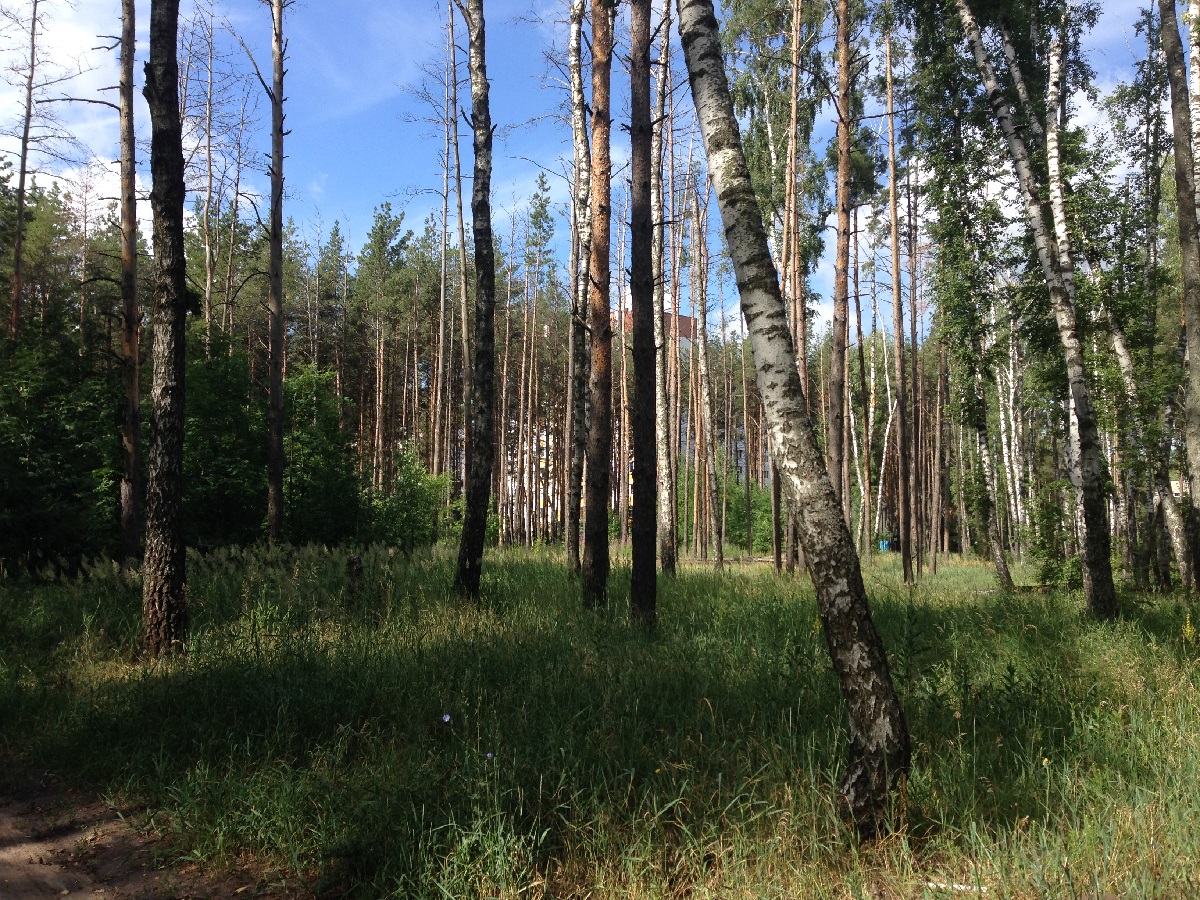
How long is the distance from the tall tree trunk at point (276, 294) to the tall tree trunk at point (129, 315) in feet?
7.04

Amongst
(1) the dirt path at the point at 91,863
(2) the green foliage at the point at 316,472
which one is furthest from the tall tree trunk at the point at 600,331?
(2) the green foliage at the point at 316,472

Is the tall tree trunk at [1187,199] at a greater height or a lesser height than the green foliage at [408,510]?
greater

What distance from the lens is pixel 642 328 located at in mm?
8031

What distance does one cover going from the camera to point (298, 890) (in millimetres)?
3127

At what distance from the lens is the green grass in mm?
3020

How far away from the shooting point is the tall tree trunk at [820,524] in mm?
3135

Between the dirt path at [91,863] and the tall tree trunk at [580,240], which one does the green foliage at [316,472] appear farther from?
the dirt path at [91,863]

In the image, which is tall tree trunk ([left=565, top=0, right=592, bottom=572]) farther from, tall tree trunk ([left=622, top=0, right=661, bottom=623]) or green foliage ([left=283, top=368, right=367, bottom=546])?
green foliage ([left=283, top=368, right=367, bottom=546])

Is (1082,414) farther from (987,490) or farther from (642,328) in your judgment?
(987,490)

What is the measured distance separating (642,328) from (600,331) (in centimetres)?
90

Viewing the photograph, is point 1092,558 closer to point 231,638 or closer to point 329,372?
point 231,638

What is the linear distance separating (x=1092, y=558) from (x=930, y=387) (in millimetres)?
35713

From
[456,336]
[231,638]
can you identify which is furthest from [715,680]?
[456,336]

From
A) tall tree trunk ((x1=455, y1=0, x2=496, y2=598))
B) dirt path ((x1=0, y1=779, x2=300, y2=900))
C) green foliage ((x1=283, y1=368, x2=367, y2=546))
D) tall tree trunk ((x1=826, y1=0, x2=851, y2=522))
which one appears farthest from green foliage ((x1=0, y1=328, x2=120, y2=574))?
tall tree trunk ((x1=826, y1=0, x2=851, y2=522))
